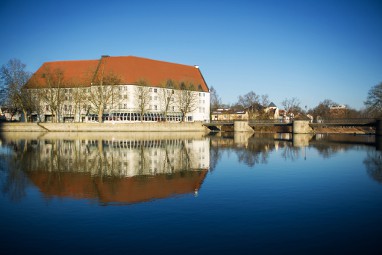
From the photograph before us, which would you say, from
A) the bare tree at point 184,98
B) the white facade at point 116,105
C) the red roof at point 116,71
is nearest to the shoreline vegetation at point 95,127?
the white facade at point 116,105

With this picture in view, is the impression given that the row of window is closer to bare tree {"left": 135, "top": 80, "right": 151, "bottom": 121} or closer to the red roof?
bare tree {"left": 135, "top": 80, "right": 151, "bottom": 121}

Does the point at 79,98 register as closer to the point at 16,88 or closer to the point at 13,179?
the point at 16,88

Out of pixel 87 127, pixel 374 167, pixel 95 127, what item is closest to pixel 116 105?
pixel 95 127

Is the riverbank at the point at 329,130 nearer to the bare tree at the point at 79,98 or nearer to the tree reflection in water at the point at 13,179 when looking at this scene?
the bare tree at the point at 79,98

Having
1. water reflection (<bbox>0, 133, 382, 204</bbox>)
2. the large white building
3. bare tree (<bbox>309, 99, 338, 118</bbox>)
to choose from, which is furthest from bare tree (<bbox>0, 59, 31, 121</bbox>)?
bare tree (<bbox>309, 99, 338, 118</bbox>)

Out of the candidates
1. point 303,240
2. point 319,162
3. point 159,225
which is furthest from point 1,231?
point 319,162

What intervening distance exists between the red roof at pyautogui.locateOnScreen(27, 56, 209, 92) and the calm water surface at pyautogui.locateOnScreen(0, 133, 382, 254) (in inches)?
2505

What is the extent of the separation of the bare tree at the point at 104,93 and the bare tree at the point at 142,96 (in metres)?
5.26

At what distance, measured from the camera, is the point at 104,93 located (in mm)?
75875

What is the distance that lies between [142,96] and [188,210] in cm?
6953

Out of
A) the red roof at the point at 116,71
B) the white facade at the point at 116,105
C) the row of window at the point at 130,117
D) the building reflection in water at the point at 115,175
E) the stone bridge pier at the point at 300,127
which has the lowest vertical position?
the building reflection in water at the point at 115,175

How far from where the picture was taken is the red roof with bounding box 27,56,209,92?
8606cm

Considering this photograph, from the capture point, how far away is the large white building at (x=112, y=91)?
7750 centimetres

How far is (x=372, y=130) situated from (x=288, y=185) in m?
77.3
